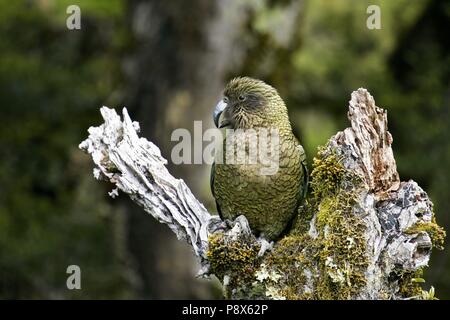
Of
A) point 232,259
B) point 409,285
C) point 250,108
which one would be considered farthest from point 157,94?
point 409,285

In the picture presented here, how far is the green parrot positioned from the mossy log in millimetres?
414

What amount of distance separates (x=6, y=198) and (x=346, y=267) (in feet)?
27.0

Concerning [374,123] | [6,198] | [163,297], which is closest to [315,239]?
[374,123]

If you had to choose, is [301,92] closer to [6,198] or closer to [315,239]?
[6,198]

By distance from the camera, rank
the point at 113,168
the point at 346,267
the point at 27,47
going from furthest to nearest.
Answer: the point at 27,47 → the point at 113,168 → the point at 346,267

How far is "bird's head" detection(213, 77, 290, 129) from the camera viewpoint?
18.2ft

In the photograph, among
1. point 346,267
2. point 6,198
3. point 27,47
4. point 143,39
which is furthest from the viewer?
point 27,47

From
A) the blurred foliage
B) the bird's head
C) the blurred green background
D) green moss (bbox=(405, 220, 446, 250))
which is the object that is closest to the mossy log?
green moss (bbox=(405, 220, 446, 250))

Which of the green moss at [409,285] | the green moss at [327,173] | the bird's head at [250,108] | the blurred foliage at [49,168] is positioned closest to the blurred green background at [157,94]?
the blurred foliage at [49,168]

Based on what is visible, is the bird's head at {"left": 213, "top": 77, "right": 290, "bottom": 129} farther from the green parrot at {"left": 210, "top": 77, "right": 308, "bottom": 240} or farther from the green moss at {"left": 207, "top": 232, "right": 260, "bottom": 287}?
the green moss at {"left": 207, "top": 232, "right": 260, "bottom": 287}

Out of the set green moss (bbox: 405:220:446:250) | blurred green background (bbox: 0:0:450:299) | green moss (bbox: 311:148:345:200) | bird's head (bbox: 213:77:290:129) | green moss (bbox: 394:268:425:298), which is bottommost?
green moss (bbox: 394:268:425:298)

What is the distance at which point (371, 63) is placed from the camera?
11.8 m

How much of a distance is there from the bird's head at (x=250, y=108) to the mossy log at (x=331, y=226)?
0.83m
